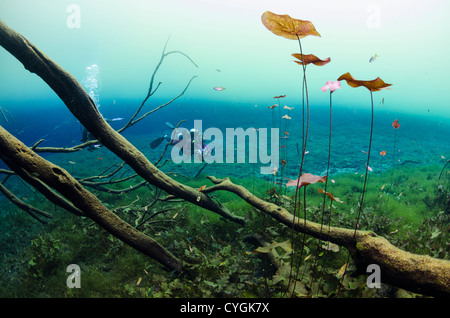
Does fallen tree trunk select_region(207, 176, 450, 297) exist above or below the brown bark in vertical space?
below

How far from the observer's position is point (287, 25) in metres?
1.42

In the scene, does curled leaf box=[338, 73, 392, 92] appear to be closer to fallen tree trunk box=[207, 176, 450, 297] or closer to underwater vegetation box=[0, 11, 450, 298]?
underwater vegetation box=[0, 11, 450, 298]

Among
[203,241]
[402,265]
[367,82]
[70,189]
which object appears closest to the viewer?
[367,82]

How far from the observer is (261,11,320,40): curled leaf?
1374 mm

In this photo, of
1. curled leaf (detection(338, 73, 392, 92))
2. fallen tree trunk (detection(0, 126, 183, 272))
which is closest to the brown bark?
fallen tree trunk (detection(0, 126, 183, 272))

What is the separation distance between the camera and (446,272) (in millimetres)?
1658

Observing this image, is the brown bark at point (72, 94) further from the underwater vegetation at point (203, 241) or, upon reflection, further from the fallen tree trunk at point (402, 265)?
the fallen tree trunk at point (402, 265)

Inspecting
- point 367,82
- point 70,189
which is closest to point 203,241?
point 70,189

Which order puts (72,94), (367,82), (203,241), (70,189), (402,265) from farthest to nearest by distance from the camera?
(203,241)
(72,94)
(70,189)
(402,265)
(367,82)

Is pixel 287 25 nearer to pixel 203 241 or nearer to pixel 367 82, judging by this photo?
pixel 367 82

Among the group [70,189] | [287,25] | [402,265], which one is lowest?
[402,265]
